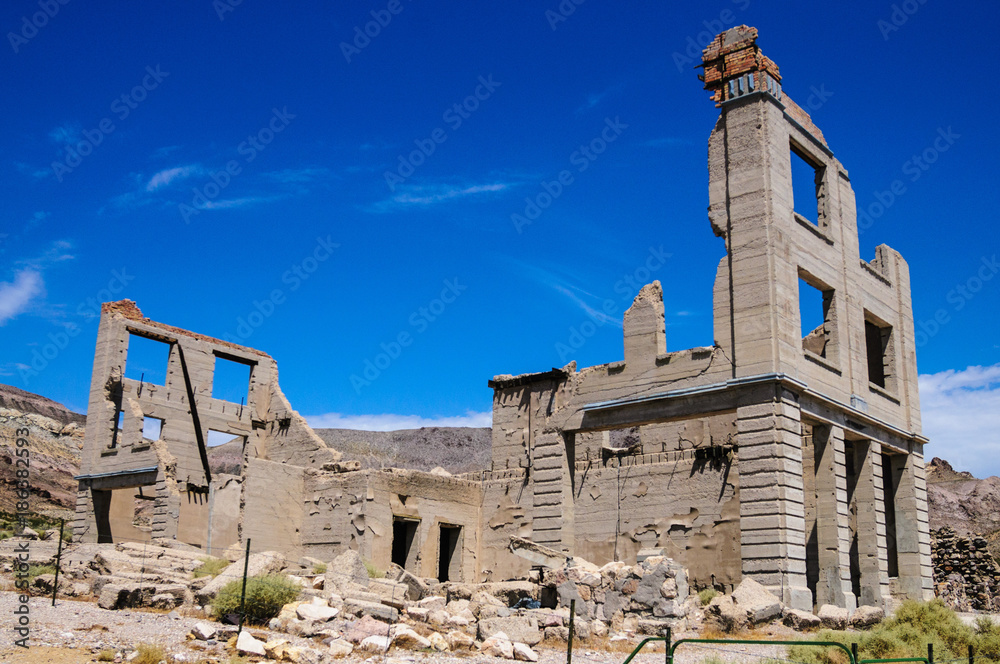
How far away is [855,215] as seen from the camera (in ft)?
79.9

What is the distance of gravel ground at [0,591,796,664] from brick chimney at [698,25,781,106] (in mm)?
11718

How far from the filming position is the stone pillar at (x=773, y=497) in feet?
60.4

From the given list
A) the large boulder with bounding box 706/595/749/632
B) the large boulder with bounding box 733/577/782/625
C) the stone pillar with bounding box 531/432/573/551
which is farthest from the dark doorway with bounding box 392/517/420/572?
the large boulder with bounding box 706/595/749/632

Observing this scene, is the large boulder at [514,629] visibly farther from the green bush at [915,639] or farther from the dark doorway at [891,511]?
the dark doorway at [891,511]

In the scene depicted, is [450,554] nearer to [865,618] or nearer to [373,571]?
[373,571]

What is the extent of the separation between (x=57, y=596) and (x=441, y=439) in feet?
214

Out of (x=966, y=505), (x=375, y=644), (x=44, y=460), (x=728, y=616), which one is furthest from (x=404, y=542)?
(x=44, y=460)

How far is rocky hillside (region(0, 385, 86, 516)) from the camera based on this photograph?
149 feet

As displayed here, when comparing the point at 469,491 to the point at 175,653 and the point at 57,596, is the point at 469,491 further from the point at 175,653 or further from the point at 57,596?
the point at 175,653

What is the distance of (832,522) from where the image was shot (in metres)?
20.3

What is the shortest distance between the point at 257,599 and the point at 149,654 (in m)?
3.53

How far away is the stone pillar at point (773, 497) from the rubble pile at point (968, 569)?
38.6 feet

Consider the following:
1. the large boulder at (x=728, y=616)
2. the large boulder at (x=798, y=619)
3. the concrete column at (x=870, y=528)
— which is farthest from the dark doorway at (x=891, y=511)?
the large boulder at (x=728, y=616)

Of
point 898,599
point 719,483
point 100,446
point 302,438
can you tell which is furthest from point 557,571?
point 100,446
